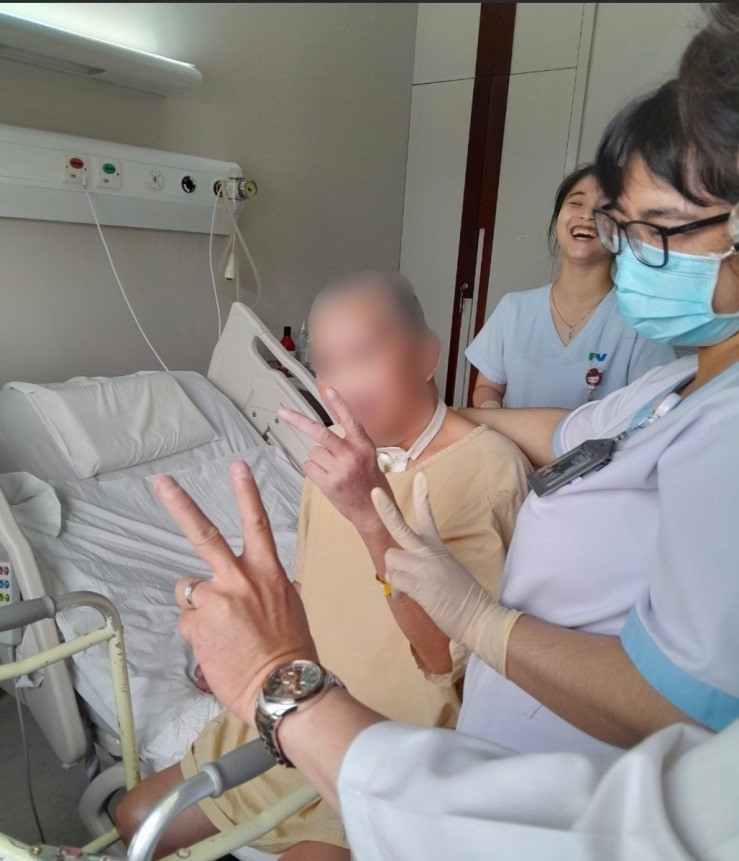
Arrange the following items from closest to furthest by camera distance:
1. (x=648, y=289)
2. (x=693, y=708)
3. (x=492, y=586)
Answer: (x=693, y=708) → (x=648, y=289) → (x=492, y=586)

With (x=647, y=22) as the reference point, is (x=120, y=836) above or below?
below

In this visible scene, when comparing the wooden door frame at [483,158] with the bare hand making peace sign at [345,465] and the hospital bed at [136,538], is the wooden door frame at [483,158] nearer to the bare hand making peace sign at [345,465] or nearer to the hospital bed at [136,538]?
the hospital bed at [136,538]

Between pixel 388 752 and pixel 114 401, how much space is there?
6.20ft

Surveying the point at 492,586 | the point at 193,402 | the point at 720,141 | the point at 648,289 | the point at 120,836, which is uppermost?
the point at 720,141

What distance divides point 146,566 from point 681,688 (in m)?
1.54

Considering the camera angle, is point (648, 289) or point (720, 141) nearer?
point (720, 141)

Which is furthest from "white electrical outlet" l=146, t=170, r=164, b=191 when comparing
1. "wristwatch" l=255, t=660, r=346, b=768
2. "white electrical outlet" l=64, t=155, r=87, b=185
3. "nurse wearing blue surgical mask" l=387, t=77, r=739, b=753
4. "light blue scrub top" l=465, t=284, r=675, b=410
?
"wristwatch" l=255, t=660, r=346, b=768

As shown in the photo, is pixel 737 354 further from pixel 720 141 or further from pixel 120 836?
pixel 120 836

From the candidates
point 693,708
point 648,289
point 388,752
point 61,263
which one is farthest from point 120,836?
point 61,263

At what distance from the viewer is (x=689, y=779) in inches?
17.8

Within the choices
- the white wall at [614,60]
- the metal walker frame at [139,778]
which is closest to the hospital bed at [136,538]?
the metal walker frame at [139,778]

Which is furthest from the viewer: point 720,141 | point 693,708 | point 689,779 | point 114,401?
point 114,401

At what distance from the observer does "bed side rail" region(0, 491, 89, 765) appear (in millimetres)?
1400

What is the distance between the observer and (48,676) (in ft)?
4.70
